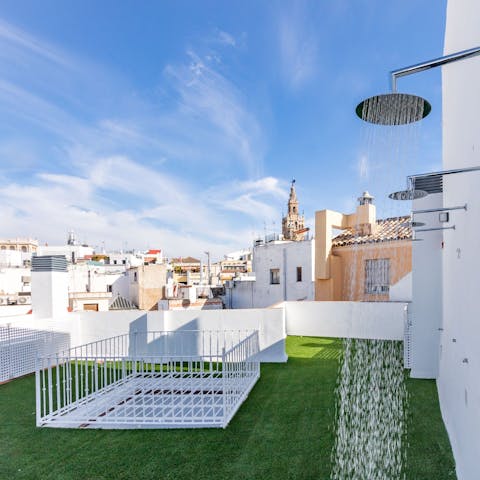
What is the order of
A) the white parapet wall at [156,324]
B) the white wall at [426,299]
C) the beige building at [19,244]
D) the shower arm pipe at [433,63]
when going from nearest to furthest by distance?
the shower arm pipe at [433,63], the white wall at [426,299], the white parapet wall at [156,324], the beige building at [19,244]

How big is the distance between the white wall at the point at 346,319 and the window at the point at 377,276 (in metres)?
3.32

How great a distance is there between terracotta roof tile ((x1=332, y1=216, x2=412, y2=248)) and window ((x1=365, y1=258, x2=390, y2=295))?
95cm

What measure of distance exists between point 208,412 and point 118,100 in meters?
10.9

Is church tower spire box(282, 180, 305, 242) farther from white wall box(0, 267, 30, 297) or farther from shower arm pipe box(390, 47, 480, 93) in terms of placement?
shower arm pipe box(390, 47, 480, 93)

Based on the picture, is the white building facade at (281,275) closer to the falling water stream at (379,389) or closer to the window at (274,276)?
the window at (274,276)

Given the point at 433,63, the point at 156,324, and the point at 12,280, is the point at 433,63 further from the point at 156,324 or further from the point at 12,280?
the point at 12,280

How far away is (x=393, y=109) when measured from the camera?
8.87 ft

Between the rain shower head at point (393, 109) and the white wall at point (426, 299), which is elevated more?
the rain shower head at point (393, 109)

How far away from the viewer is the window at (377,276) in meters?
15.3

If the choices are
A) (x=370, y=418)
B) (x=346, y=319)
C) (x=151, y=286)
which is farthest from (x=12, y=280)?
(x=370, y=418)

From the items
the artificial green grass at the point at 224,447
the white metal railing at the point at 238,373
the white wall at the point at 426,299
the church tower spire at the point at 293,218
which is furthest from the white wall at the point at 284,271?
the church tower spire at the point at 293,218

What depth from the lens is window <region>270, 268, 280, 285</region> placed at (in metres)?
21.5

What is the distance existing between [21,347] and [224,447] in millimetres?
6652

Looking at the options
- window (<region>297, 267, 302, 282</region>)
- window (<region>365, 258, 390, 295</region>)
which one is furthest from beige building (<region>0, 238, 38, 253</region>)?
window (<region>365, 258, 390, 295</region>)
